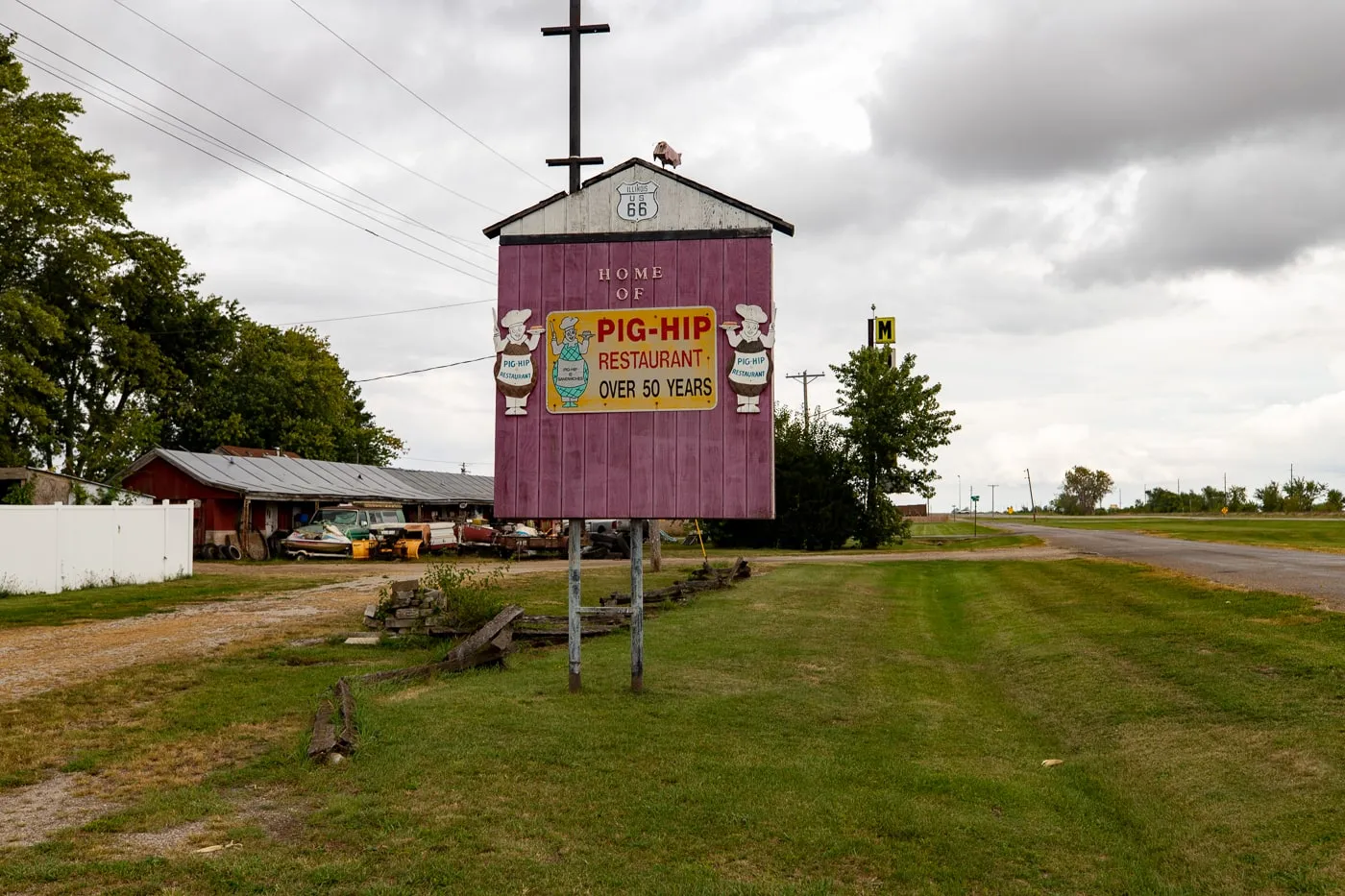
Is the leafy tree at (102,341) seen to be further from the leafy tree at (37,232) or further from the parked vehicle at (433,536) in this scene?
the parked vehicle at (433,536)

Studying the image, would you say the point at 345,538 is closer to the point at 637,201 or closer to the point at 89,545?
the point at 89,545

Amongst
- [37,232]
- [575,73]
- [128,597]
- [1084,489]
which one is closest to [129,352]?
[37,232]

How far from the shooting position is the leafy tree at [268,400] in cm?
6138

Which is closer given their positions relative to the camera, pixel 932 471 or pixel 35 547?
pixel 35 547

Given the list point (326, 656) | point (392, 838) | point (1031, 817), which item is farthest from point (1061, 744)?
point (326, 656)

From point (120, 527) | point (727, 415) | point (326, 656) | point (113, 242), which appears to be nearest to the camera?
point (727, 415)

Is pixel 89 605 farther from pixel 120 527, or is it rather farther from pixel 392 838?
pixel 392 838

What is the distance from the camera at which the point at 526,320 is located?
11.8 m

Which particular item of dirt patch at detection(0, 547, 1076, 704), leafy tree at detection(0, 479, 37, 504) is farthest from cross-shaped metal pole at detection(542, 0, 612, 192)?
leafy tree at detection(0, 479, 37, 504)

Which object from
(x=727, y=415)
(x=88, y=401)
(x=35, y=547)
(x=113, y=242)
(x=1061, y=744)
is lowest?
(x=1061, y=744)

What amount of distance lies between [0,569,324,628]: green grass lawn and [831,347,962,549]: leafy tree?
31.8 meters

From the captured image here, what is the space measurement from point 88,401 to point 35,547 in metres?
30.4

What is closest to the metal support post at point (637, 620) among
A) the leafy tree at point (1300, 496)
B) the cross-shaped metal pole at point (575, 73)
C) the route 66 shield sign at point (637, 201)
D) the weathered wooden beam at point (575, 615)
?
the weathered wooden beam at point (575, 615)

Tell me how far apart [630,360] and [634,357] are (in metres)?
0.05
